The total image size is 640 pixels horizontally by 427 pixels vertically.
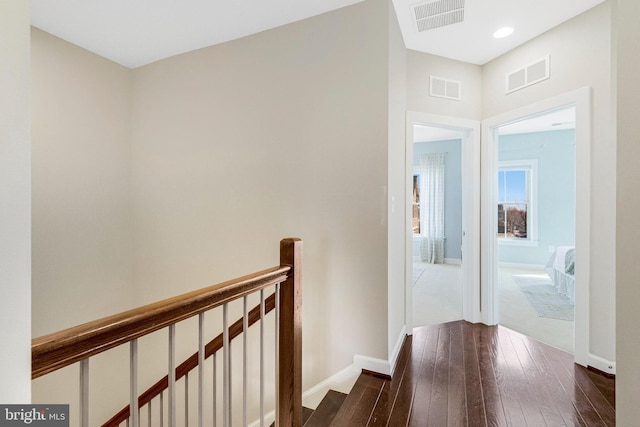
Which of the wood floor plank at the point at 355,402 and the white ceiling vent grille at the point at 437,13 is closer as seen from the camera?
the wood floor plank at the point at 355,402

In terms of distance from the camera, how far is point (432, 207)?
21.5 feet

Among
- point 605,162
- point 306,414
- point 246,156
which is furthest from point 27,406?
point 605,162

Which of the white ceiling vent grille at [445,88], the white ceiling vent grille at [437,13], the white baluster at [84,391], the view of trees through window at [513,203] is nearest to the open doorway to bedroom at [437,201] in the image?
the view of trees through window at [513,203]

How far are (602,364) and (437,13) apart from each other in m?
2.88

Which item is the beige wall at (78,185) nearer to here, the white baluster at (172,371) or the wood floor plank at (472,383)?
the white baluster at (172,371)

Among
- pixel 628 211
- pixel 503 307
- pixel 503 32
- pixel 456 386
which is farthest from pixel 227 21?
pixel 503 307

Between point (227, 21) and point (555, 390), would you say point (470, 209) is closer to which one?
point (555, 390)

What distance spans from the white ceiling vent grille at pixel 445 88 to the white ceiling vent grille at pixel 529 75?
44 centimetres

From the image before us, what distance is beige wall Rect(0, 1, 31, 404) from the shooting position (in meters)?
0.54

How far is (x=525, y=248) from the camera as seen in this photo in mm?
5883

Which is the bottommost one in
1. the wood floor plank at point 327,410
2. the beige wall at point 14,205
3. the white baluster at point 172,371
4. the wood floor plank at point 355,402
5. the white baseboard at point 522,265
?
the wood floor plank at point 327,410

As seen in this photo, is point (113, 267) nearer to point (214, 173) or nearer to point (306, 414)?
point (214, 173)

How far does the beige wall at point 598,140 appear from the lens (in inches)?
83.8

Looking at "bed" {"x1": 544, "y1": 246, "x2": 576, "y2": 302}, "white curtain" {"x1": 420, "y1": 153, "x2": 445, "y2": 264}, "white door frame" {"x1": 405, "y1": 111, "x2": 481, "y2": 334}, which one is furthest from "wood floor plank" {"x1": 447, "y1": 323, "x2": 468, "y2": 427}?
"white curtain" {"x1": 420, "y1": 153, "x2": 445, "y2": 264}
